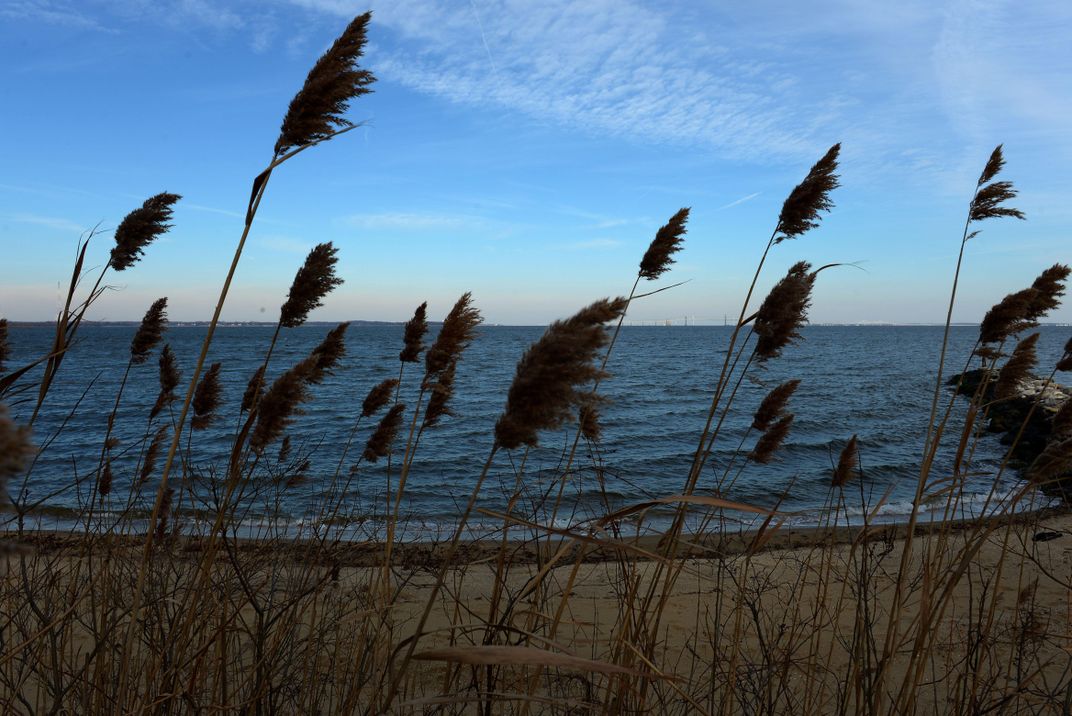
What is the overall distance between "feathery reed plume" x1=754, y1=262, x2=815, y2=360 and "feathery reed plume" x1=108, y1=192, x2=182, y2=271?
2.20 m

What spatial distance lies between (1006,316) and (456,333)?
2.60 meters

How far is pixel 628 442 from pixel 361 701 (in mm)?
13983

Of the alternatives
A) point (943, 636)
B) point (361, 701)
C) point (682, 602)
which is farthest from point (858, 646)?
point (682, 602)

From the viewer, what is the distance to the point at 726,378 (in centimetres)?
256

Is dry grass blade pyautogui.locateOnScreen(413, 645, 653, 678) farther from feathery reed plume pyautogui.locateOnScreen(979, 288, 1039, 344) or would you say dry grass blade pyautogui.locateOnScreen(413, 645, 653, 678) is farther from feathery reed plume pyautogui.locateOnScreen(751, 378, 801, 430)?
feathery reed plume pyautogui.locateOnScreen(979, 288, 1039, 344)

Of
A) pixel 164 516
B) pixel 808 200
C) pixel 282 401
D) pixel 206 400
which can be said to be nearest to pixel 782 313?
pixel 808 200

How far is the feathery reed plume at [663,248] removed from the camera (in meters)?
3.13

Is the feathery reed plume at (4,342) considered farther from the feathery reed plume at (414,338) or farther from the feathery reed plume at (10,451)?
the feathery reed plume at (10,451)

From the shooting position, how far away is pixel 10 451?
0.70 m

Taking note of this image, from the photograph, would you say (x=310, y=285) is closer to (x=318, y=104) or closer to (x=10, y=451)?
(x=318, y=104)

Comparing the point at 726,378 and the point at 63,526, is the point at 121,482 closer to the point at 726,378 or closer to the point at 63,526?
the point at 63,526

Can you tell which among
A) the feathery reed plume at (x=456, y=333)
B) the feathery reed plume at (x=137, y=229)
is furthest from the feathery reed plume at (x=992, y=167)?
the feathery reed plume at (x=137, y=229)

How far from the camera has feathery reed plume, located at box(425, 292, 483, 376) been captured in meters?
2.75

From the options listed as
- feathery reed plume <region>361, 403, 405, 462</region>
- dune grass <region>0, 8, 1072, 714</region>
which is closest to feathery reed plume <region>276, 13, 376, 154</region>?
dune grass <region>0, 8, 1072, 714</region>
